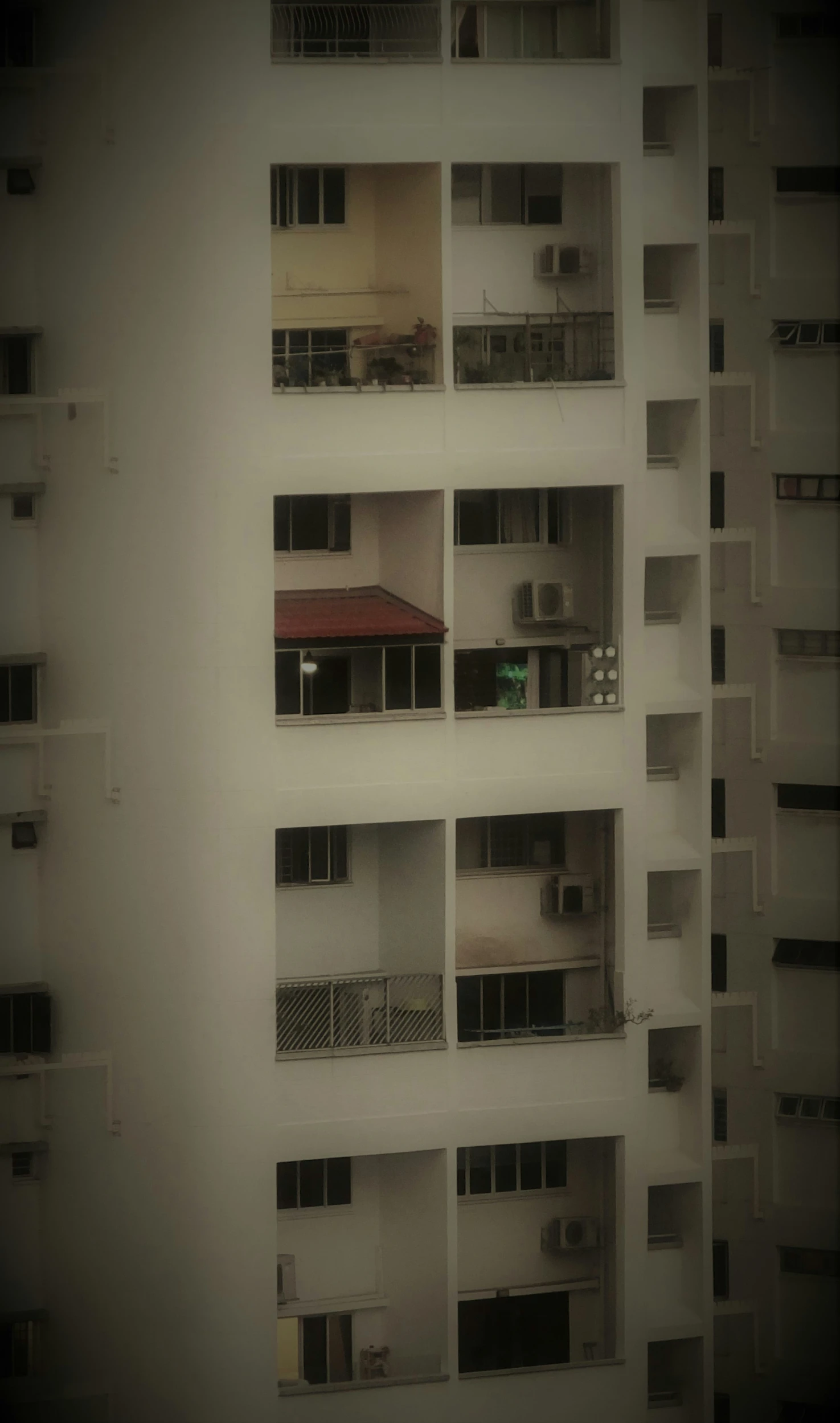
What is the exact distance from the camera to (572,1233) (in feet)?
18.9

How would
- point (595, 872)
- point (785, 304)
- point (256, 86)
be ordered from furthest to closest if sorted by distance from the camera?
point (595, 872)
point (785, 304)
point (256, 86)

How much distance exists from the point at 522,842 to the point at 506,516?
1334mm

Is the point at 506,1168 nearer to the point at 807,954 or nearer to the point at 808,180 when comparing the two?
the point at 807,954

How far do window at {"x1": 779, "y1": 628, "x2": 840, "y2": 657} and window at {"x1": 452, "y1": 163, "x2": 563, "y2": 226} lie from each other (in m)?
1.86

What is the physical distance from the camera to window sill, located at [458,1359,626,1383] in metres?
5.40

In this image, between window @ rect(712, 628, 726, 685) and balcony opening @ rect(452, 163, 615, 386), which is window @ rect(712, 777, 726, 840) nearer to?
window @ rect(712, 628, 726, 685)

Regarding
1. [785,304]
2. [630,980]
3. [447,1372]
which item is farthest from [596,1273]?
[785,304]

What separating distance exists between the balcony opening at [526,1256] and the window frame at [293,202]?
3.76 meters

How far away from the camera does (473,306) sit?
18.3 feet

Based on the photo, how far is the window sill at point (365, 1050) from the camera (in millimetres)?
5242

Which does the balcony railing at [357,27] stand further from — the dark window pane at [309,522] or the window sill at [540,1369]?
the window sill at [540,1369]

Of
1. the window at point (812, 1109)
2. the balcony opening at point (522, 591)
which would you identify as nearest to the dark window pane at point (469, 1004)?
the balcony opening at point (522, 591)

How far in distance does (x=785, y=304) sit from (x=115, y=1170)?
159 inches

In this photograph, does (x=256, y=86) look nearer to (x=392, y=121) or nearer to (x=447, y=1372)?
(x=392, y=121)
